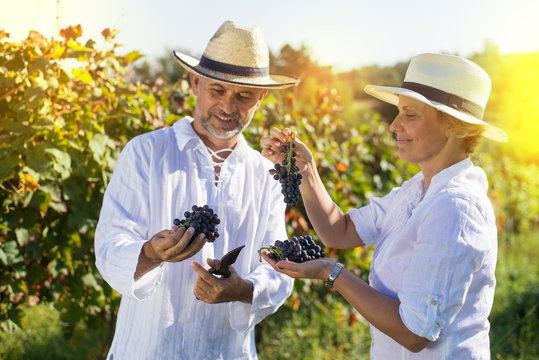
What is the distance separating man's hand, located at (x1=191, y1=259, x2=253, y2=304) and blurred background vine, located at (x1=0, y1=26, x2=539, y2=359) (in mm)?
1266

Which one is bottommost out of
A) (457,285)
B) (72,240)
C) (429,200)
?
(72,240)

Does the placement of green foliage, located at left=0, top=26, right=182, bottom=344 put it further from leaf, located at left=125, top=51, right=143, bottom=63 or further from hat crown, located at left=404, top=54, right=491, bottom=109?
hat crown, located at left=404, top=54, right=491, bottom=109

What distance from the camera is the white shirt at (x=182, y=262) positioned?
7.34ft

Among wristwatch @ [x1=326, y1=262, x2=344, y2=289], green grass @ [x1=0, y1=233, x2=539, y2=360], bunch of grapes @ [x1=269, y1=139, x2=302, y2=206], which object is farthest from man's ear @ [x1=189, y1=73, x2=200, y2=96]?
green grass @ [x1=0, y1=233, x2=539, y2=360]

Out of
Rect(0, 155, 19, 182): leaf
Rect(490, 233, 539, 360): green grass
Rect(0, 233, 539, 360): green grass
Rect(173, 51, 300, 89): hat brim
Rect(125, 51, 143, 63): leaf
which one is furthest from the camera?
Rect(490, 233, 539, 360): green grass

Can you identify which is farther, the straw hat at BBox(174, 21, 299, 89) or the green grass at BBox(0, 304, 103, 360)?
the green grass at BBox(0, 304, 103, 360)

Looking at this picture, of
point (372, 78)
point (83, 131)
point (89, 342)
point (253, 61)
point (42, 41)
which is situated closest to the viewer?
point (253, 61)

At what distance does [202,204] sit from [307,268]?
0.61 metres

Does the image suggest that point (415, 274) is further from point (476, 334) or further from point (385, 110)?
point (385, 110)

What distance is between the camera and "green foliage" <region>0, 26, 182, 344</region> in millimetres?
2893

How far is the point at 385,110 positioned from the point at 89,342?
750 inches

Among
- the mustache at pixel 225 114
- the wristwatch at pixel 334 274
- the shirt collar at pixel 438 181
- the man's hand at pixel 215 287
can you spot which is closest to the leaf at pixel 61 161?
the mustache at pixel 225 114

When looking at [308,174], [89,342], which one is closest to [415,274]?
[308,174]

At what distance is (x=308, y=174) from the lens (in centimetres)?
267
